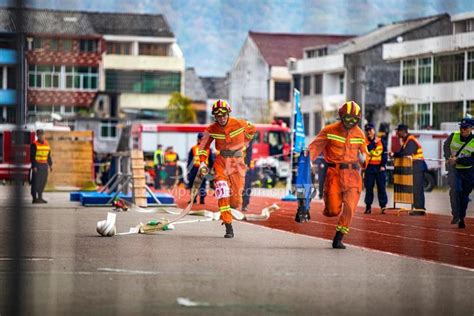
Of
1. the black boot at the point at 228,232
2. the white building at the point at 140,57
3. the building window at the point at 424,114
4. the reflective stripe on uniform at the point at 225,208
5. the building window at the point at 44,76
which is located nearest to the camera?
the building window at the point at 44,76

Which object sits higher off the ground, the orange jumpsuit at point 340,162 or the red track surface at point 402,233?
the orange jumpsuit at point 340,162

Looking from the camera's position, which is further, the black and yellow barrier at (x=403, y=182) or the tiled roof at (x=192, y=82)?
the black and yellow barrier at (x=403, y=182)

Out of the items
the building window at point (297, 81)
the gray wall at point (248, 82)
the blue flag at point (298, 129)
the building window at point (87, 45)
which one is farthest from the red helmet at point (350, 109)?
the blue flag at point (298, 129)

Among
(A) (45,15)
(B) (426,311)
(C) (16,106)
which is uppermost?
(A) (45,15)

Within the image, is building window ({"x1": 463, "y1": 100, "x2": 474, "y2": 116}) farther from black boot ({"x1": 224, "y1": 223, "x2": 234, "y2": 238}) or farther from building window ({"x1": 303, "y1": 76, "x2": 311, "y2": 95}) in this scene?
building window ({"x1": 303, "y1": 76, "x2": 311, "y2": 95})

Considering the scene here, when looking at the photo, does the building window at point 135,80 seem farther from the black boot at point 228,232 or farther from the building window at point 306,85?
the building window at point 306,85

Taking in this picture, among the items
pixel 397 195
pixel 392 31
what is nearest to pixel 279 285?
pixel 392 31

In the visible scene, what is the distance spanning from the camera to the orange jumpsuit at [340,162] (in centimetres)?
1452

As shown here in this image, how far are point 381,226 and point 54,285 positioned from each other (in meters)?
9.77

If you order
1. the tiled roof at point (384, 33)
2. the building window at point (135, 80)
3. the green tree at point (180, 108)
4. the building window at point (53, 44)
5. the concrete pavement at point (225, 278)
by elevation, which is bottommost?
the concrete pavement at point (225, 278)

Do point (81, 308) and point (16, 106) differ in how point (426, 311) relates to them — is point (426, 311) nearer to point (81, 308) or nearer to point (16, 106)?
point (81, 308)

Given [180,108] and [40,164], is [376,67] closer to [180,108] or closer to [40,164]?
[40,164]

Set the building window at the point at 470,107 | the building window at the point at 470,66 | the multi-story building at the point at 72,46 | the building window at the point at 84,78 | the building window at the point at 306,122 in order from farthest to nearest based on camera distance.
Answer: the building window at the point at 306,122, the building window at the point at 470,107, the building window at the point at 84,78, the building window at the point at 470,66, the multi-story building at the point at 72,46

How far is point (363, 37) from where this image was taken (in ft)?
36.2
